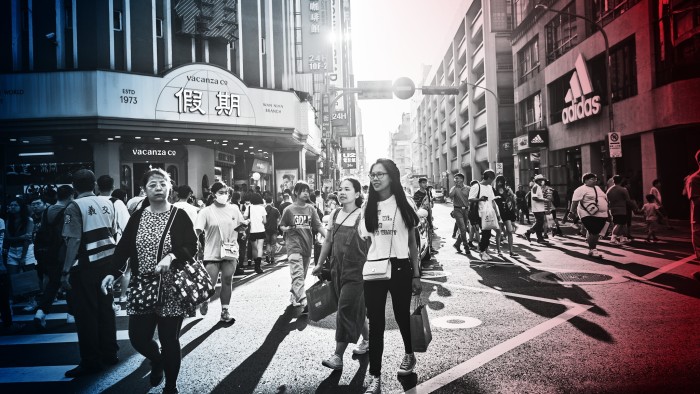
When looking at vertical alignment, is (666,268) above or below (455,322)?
above

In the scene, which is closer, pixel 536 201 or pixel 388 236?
pixel 388 236

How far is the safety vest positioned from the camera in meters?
4.95

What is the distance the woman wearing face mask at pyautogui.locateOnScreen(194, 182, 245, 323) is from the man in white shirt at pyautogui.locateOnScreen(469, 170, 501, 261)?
5931 millimetres

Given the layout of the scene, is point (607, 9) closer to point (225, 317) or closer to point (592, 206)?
point (592, 206)

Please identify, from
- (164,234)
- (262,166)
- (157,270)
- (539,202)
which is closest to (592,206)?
(539,202)

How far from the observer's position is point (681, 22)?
1681 centimetres

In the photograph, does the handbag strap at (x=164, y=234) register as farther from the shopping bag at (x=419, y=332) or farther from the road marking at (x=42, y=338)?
the road marking at (x=42, y=338)

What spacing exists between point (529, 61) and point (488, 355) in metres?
33.6

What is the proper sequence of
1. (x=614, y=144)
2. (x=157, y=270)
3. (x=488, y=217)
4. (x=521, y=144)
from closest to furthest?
(x=157, y=270) → (x=488, y=217) → (x=614, y=144) → (x=521, y=144)

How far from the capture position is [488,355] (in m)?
4.54

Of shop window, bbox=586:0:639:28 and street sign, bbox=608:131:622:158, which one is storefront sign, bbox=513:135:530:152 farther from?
street sign, bbox=608:131:622:158

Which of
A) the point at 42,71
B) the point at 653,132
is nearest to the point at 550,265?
the point at 653,132

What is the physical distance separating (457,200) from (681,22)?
474 inches

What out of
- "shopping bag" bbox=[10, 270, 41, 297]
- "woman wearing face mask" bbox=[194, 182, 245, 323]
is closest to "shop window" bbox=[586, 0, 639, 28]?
"woman wearing face mask" bbox=[194, 182, 245, 323]
